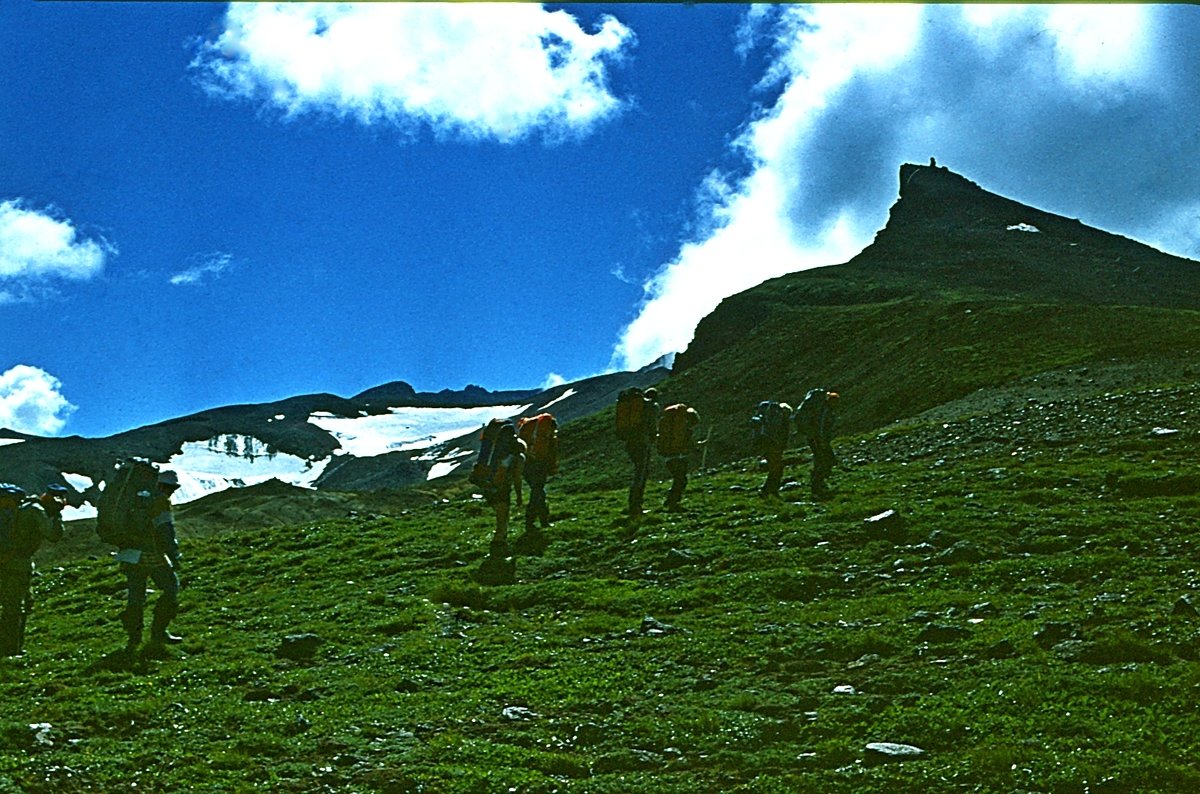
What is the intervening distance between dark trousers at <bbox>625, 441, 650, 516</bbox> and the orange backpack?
2.17 m

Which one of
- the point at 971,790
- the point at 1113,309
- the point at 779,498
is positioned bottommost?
the point at 971,790

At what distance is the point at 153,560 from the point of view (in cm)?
1772

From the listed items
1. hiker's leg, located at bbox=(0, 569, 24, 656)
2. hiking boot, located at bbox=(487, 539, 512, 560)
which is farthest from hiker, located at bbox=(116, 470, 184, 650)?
hiking boot, located at bbox=(487, 539, 512, 560)

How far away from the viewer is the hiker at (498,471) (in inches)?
933

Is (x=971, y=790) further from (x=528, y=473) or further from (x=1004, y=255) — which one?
(x=1004, y=255)

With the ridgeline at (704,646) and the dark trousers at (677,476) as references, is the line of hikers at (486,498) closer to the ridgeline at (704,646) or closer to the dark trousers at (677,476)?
the dark trousers at (677,476)

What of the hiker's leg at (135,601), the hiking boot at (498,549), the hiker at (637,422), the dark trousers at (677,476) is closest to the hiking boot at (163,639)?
the hiker's leg at (135,601)

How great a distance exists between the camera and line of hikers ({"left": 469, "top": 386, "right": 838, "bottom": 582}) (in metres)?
23.7

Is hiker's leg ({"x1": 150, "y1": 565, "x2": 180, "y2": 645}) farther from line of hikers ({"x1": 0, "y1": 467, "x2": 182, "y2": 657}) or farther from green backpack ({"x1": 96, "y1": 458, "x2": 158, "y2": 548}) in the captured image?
green backpack ({"x1": 96, "y1": 458, "x2": 158, "y2": 548})

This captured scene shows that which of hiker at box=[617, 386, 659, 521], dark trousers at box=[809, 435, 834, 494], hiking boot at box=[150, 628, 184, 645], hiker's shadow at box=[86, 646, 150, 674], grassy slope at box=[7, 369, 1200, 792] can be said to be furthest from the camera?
dark trousers at box=[809, 435, 834, 494]

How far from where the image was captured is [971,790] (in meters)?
10.0

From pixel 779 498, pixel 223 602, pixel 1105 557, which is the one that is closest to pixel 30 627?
pixel 223 602

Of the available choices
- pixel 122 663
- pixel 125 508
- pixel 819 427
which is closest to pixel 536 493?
pixel 819 427

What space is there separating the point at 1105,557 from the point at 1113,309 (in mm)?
66910
